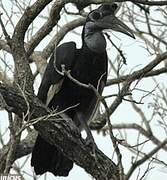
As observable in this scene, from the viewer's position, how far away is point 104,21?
4199 millimetres

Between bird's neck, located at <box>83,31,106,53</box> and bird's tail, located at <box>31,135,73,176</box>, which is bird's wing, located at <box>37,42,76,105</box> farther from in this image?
bird's tail, located at <box>31,135,73,176</box>

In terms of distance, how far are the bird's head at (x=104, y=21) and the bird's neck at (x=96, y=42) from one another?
4 cm

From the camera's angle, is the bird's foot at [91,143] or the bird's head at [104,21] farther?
the bird's head at [104,21]

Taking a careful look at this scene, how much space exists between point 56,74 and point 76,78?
0.16 metres

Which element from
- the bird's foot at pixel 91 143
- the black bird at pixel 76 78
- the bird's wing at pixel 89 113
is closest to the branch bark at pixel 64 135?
the bird's foot at pixel 91 143

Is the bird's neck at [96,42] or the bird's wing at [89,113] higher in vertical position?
the bird's neck at [96,42]

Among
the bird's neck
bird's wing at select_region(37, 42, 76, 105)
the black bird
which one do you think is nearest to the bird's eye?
the black bird

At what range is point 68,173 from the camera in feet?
13.6

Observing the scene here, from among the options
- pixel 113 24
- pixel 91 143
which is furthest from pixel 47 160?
pixel 113 24

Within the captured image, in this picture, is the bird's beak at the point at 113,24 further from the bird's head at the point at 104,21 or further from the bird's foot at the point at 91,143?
the bird's foot at the point at 91,143

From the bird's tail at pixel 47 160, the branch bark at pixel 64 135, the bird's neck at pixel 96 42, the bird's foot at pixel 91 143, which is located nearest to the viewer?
the branch bark at pixel 64 135

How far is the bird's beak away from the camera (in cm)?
404

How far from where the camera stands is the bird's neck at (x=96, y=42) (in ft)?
13.7

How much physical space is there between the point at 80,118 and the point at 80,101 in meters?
0.15
